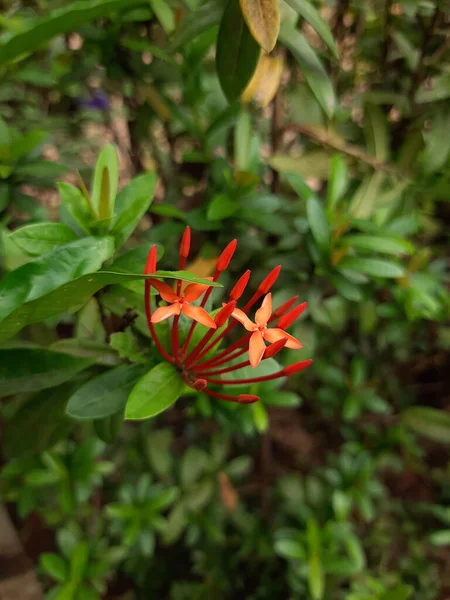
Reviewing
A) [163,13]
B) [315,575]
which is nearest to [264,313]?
[163,13]

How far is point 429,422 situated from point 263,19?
0.89 meters

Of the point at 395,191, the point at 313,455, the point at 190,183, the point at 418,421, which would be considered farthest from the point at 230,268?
the point at 313,455

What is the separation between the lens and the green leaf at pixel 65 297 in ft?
1.12

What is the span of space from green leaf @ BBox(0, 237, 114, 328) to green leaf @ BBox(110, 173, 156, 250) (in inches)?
3.0

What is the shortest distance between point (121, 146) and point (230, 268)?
49 cm

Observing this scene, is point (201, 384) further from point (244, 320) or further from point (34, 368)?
point (34, 368)

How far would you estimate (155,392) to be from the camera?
1.32 feet

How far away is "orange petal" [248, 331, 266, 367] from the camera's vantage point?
13.4 inches

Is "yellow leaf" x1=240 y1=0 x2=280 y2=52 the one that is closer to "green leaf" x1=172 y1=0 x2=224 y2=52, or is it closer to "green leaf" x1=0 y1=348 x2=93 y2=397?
"green leaf" x1=172 y1=0 x2=224 y2=52

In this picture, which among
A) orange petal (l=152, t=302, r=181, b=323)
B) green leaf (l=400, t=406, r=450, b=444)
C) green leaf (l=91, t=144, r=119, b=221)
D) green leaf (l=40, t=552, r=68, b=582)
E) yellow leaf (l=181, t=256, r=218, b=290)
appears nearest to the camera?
orange petal (l=152, t=302, r=181, b=323)

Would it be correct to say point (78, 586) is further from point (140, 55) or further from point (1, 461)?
point (140, 55)

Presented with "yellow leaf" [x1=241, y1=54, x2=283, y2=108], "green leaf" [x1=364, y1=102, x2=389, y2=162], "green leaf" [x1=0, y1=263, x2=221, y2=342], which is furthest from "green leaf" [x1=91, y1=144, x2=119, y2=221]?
"green leaf" [x1=364, y1=102, x2=389, y2=162]

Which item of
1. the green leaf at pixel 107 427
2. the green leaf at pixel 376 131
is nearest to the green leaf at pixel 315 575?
the green leaf at pixel 107 427

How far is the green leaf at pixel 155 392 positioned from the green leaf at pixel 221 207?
273 millimetres
